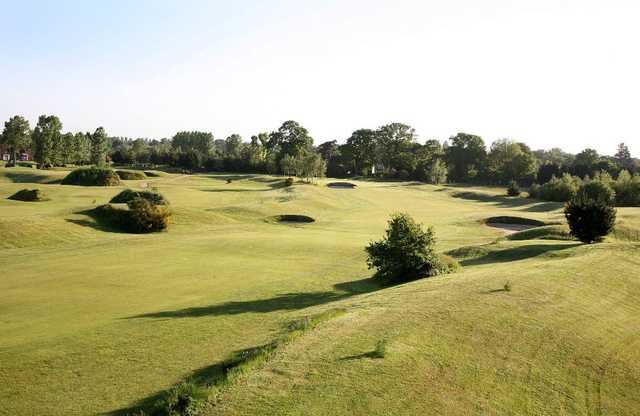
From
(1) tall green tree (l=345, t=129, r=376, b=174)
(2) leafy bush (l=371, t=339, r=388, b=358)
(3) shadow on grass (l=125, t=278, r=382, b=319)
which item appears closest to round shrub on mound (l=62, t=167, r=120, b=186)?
(3) shadow on grass (l=125, t=278, r=382, b=319)

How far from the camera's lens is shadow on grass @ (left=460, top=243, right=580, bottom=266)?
96.5ft

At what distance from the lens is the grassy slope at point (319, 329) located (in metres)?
11.3

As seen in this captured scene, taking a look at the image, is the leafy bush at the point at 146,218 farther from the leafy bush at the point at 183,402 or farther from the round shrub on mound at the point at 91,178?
the round shrub on mound at the point at 91,178

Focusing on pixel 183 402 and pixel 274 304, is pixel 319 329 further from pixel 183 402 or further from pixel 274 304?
pixel 274 304

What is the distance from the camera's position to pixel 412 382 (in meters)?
11.3

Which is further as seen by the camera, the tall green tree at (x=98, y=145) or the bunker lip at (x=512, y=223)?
the tall green tree at (x=98, y=145)

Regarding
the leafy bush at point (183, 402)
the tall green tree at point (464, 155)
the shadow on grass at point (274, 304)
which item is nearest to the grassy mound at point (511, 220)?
the shadow on grass at point (274, 304)

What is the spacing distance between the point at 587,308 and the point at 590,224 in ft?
56.0

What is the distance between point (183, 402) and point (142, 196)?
1717 inches

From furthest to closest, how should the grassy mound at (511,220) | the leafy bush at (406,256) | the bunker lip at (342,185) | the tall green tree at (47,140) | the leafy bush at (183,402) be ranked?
1. the tall green tree at (47,140)
2. the bunker lip at (342,185)
3. the grassy mound at (511,220)
4. the leafy bush at (406,256)
5. the leafy bush at (183,402)

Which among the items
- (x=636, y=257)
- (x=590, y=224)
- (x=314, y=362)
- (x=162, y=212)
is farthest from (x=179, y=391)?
(x=162, y=212)

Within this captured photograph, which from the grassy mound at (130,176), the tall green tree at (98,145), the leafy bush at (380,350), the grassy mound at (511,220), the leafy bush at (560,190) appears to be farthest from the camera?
the tall green tree at (98,145)

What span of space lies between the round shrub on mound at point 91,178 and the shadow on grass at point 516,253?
6165 centimetres

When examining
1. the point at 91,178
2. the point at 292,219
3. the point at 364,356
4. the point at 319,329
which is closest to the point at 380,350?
the point at 364,356
